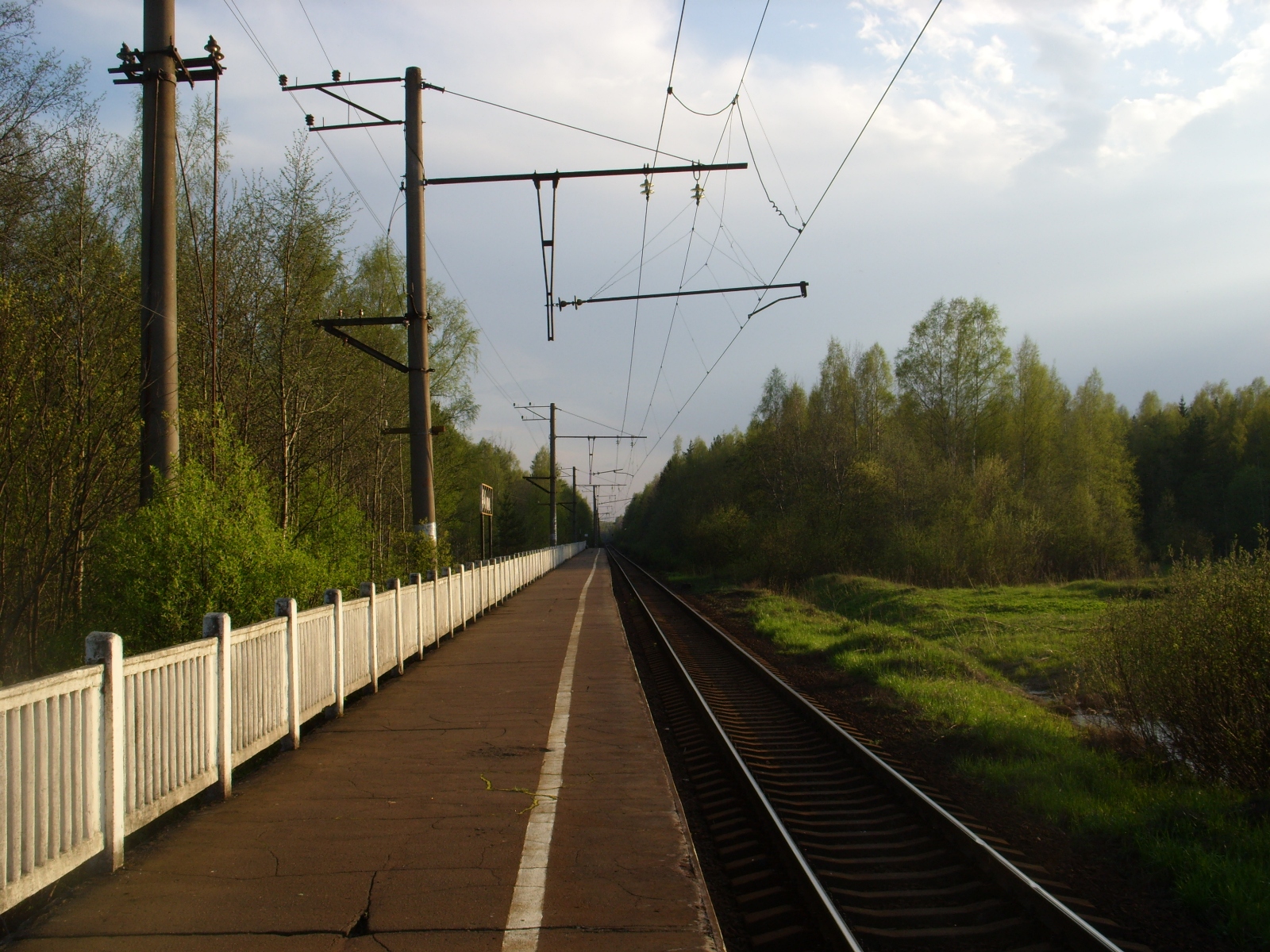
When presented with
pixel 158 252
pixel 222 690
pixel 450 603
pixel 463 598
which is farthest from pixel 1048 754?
pixel 463 598

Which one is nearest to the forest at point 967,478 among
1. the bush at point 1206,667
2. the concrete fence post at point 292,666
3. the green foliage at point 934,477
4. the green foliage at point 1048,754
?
the green foliage at point 934,477

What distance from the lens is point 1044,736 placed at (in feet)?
29.3

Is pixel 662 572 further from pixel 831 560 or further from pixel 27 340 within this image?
pixel 27 340

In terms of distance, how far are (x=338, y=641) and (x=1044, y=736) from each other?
23.3 ft

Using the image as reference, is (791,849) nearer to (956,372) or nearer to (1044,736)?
(1044,736)

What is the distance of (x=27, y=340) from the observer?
32.2 ft

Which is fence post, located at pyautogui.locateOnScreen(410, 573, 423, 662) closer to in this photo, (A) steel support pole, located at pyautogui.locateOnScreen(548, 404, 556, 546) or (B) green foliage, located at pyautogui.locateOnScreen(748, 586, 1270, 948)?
(B) green foliage, located at pyautogui.locateOnScreen(748, 586, 1270, 948)

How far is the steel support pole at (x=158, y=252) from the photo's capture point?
948cm

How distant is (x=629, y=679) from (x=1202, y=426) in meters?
58.5

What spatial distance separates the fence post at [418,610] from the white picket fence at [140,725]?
391 cm

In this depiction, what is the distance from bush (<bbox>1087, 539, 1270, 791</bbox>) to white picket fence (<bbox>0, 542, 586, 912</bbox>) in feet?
24.6

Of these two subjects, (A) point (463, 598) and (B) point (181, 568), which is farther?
(A) point (463, 598)

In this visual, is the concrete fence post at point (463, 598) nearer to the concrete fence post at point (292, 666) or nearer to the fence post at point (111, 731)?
the concrete fence post at point (292, 666)

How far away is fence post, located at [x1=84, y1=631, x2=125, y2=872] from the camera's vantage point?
458cm
